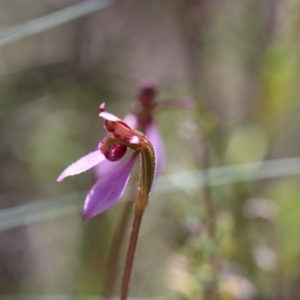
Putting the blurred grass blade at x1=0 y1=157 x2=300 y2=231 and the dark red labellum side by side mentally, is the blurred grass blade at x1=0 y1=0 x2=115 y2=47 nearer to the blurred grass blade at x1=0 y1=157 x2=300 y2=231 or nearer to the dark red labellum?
the blurred grass blade at x1=0 y1=157 x2=300 y2=231

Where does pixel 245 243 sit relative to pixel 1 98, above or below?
below

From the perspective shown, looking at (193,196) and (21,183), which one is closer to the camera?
(193,196)

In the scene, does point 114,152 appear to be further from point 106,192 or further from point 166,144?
point 166,144

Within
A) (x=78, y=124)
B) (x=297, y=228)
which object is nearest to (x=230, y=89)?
(x=78, y=124)

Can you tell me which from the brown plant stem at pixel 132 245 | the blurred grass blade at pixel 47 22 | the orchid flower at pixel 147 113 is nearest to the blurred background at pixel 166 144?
the blurred grass blade at pixel 47 22

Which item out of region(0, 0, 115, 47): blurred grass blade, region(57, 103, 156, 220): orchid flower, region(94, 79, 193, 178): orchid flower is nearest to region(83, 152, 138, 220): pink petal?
region(57, 103, 156, 220): orchid flower

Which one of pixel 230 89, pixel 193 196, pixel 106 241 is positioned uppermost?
pixel 230 89

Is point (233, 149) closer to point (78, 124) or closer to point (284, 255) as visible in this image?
point (284, 255)
